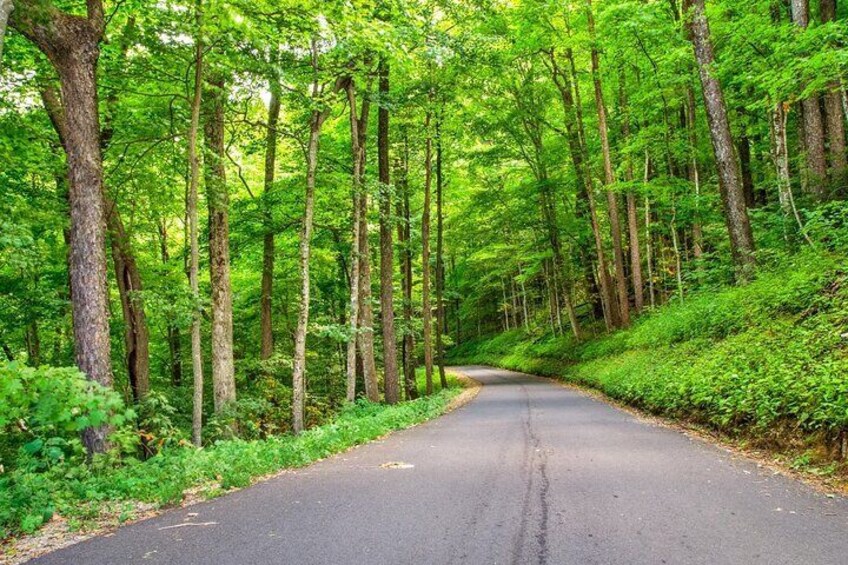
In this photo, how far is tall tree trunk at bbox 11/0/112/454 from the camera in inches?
286

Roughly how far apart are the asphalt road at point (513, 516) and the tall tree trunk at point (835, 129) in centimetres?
898

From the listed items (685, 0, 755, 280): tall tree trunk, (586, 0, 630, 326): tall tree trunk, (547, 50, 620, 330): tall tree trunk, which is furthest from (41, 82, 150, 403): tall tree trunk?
(547, 50, 620, 330): tall tree trunk

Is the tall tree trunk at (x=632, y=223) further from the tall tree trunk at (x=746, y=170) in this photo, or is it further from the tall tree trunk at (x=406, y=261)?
the tall tree trunk at (x=406, y=261)

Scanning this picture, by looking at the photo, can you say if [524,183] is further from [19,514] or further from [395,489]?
[19,514]

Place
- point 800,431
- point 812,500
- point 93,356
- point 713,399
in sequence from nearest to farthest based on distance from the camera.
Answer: point 812,500
point 800,431
point 93,356
point 713,399

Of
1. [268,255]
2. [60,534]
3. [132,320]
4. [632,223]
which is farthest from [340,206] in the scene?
[60,534]

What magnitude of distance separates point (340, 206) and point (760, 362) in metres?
11.9

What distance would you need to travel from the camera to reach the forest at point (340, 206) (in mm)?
7066

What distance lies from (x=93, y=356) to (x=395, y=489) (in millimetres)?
4871

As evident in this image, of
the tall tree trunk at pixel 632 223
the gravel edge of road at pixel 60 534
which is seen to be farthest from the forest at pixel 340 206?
the tall tree trunk at pixel 632 223

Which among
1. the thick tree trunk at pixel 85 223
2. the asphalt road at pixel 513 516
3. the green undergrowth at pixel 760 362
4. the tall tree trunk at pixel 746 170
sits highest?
the tall tree trunk at pixel 746 170

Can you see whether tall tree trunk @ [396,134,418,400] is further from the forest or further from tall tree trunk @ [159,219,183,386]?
tall tree trunk @ [159,219,183,386]

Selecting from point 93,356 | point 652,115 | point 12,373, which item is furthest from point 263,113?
point 12,373

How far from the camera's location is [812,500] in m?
4.87
